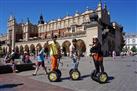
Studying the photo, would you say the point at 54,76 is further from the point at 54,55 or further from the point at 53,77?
the point at 54,55

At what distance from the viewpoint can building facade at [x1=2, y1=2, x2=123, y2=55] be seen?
205ft

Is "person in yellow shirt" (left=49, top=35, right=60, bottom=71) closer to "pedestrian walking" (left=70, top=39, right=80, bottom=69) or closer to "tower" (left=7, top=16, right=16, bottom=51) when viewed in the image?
"pedestrian walking" (left=70, top=39, right=80, bottom=69)

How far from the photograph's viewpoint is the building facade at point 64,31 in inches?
2462

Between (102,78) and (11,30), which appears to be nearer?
(102,78)

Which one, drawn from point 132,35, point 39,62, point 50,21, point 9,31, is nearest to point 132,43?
point 132,35

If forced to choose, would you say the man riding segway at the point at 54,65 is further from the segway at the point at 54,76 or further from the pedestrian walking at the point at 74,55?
the pedestrian walking at the point at 74,55

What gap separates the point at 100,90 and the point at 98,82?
159 cm

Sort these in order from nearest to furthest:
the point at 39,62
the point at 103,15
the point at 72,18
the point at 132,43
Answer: the point at 39,62
the point at 103,15
the point at 72,18
the point at 132,43

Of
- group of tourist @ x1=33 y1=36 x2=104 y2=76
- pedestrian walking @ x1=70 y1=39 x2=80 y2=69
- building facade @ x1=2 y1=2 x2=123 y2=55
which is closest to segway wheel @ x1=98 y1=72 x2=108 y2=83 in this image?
group of tourist @ x1=33 y1=36 x2=104 y2=76

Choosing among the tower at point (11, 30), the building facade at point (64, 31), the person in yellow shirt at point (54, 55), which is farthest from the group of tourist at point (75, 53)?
the tower at point (11, 30)

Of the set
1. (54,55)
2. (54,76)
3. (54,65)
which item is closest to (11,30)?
(54,55)

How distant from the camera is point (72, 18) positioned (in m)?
79.4

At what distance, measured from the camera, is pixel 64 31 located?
82750mm

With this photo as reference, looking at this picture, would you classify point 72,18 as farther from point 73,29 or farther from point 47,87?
point 47,87
